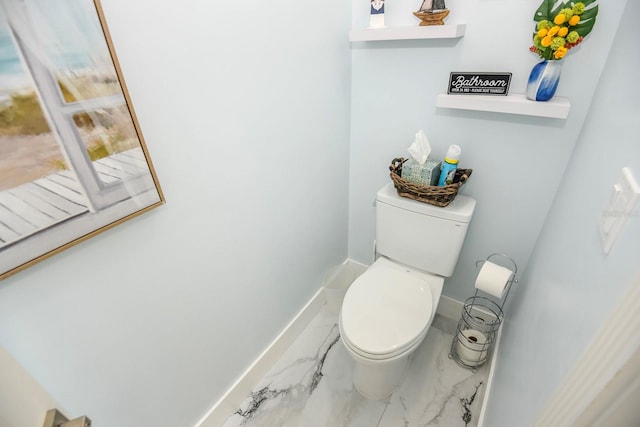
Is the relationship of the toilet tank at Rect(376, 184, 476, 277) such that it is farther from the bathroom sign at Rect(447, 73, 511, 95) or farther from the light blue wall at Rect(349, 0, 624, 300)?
the bathroom sign at Rect(447, 73, 511, 95)

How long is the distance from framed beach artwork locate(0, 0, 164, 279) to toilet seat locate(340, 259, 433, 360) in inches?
34.9

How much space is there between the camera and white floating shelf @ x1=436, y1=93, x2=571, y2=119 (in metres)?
0.99

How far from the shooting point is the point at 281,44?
107 centimetres

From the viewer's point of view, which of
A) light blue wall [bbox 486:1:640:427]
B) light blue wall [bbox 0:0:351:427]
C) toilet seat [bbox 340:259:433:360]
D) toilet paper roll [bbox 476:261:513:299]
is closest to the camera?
light blue wall [bbox 486:1:640:427]

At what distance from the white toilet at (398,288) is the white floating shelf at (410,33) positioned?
2.06 feet

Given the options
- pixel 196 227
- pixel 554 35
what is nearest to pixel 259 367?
pixel 196 227

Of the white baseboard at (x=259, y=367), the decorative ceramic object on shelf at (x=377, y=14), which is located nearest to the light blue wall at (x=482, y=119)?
the decorative ceramic object on shelf at (x=377, y=14)

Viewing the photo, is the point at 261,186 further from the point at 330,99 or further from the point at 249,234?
the point at 330,99

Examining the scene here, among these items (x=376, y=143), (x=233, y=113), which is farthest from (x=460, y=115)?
(x=233, y=113)

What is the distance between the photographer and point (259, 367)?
4.75 ft

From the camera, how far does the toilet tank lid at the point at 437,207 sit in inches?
49.0

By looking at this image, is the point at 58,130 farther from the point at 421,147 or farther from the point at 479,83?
the point at 479,83

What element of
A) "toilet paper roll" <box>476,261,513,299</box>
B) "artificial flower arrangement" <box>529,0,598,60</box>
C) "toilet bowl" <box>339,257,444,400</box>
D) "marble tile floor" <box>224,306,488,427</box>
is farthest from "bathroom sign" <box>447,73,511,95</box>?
"marble tile floor" <box>224,306,488,427</box>

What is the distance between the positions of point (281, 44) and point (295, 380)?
4.74 feet
